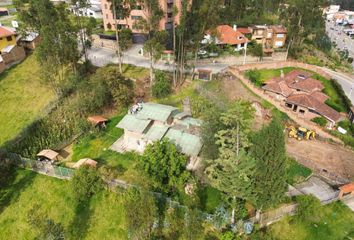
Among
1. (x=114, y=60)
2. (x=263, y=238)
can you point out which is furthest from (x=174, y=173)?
(x=114, y=60)

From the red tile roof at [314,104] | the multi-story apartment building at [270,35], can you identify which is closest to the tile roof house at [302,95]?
the red tile roof at [314,104]

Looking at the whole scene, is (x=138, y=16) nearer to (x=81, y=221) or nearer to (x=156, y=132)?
(x=156, y=132)

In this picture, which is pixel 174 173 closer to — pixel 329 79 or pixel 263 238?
pixel 263 238

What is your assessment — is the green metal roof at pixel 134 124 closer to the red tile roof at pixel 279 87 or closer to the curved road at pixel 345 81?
the red tile roof at pixel 279 87

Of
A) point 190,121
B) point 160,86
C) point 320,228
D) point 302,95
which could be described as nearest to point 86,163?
point 190,121

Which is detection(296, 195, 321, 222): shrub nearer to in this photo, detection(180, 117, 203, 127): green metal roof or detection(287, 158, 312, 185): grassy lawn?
detection(287, 158, 312, 185): grassy lawn
